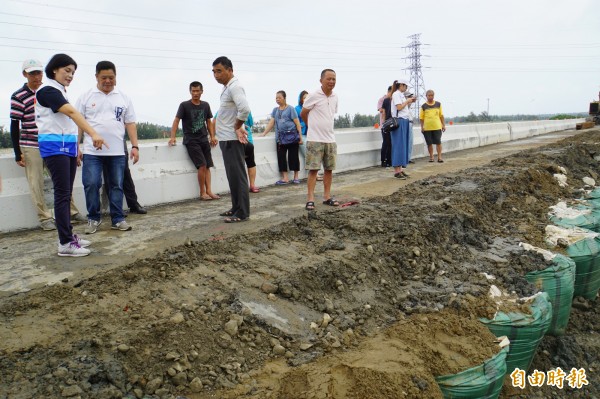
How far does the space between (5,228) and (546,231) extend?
6296 mm

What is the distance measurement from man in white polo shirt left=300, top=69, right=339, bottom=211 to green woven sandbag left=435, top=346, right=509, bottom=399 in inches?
133

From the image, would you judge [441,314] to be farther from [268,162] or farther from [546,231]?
[268,162]

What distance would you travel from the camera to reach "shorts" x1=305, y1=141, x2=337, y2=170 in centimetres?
641

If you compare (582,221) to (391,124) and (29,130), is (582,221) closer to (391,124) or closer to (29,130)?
(391,124)

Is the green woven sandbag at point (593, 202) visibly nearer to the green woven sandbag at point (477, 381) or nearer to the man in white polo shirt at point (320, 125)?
the man in white polo shirt at point (320, 125)

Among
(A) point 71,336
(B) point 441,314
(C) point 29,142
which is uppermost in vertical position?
(C) point 29,142

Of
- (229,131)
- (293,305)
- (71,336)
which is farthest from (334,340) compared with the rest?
(229,131)

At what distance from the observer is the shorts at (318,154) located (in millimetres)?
6414

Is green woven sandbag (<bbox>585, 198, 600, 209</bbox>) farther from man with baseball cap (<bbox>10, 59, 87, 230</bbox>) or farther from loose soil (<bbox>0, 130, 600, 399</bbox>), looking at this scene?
man with baseball cap (<bbox>10, 59, 87, 230</bbox>)

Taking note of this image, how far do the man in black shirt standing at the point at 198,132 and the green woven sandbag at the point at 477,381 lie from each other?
504 centimetres

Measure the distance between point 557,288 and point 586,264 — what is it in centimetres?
89

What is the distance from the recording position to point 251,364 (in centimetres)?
307

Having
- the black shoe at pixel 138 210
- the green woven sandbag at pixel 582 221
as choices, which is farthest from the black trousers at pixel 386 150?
the black shoe at pixel 138 210

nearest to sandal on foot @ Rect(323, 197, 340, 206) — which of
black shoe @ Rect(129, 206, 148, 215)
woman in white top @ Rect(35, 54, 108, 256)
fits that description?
black shoe @ Rect(129, 206, 148, 215)
